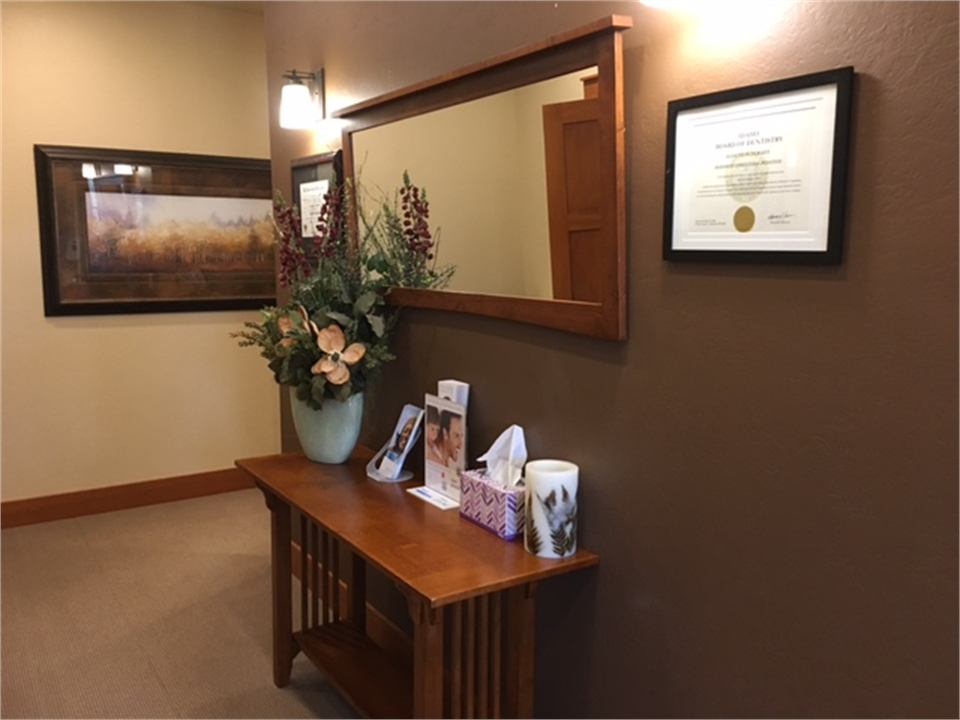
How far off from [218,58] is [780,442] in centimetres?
376

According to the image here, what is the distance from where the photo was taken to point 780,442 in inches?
54.2

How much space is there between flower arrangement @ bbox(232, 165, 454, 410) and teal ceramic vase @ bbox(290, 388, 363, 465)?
39mm

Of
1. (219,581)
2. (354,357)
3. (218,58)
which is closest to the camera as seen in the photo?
(354,357)

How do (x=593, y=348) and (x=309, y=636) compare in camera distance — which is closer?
(x=593, y=348)

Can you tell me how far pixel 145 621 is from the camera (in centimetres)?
293

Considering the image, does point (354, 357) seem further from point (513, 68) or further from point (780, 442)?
point (780, 442)

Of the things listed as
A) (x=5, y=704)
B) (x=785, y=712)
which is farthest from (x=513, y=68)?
(x=5, y=704)

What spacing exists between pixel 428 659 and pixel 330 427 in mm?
940

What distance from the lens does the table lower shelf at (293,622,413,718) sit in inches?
84.1

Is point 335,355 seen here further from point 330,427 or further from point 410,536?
point 410,536

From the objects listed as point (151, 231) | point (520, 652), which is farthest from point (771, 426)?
point (151, 231)

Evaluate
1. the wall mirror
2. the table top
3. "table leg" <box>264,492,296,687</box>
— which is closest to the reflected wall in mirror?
the wall mirror

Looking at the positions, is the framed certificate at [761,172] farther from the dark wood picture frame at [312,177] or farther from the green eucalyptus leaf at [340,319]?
the dark wood picture frame at [312,177]

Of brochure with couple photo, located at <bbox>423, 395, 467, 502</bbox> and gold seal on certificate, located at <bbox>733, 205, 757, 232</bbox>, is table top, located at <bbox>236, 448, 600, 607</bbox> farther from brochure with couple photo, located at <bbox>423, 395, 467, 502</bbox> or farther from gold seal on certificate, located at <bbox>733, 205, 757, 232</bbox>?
gold seal on certificate, located at <bbox>733, 205, 757, 232</bbox>
